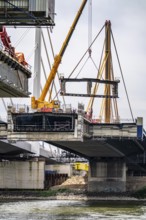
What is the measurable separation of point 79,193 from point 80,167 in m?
45.5

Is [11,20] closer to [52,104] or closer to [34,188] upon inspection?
[52,104]

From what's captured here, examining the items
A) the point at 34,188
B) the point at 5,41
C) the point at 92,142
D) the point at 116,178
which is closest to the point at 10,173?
the point at 34,188

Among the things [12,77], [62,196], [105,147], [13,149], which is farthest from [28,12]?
[62,196]

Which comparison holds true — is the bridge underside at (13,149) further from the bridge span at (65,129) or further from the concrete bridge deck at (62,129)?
the concrete bridge deck at (62,129)

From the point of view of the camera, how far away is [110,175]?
468ft

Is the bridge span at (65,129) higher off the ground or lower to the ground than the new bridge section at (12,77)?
lower

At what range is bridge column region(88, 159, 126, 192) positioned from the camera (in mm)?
141625

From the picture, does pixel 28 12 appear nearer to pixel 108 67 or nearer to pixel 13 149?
pixel 108 67

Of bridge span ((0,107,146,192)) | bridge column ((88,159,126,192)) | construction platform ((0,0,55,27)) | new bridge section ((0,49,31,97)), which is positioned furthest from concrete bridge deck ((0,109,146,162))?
bridge column ((88,159,126,192))

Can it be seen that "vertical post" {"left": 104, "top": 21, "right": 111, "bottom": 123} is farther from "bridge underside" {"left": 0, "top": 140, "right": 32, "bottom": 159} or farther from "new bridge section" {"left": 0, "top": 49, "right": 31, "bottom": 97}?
"new bridge section" {"left": 0, "top": 49, "right": 31, "bottom": 97}

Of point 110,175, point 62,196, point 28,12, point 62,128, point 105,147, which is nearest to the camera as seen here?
point 28,12

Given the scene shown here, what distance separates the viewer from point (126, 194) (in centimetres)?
14112

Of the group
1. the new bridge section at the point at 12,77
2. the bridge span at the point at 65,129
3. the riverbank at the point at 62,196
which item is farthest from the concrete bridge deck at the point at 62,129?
the riverbank at the point at 62,196

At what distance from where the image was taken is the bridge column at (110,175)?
141625 millimetres
